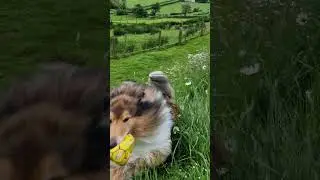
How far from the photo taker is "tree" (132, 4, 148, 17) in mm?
3218

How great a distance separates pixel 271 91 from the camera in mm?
3303

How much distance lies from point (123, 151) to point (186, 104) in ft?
1.25

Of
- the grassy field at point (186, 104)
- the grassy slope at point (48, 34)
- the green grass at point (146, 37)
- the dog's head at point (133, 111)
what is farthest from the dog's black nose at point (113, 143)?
the green grass at point (146, 37)

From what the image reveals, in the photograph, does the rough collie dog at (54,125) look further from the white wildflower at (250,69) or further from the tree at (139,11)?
the white wildflower at (250,69)

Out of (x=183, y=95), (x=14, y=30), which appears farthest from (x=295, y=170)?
(x=14, y=30)

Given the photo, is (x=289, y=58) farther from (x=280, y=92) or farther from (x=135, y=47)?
(x=135, y=47)

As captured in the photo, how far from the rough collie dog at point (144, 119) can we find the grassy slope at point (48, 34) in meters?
0.22

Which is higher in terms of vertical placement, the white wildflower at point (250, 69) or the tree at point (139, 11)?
the tree at point (139, 11)

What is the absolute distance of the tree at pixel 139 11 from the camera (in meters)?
3.22

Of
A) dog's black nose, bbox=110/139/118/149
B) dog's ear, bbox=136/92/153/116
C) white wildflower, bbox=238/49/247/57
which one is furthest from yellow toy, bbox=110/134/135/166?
white wildflower, bbox=238/49/247/57

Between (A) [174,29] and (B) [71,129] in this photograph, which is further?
(A) [174,29]

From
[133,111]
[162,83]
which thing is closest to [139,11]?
[162,83]

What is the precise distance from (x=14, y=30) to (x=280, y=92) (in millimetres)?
1234

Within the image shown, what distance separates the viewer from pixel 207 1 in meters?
3.22
